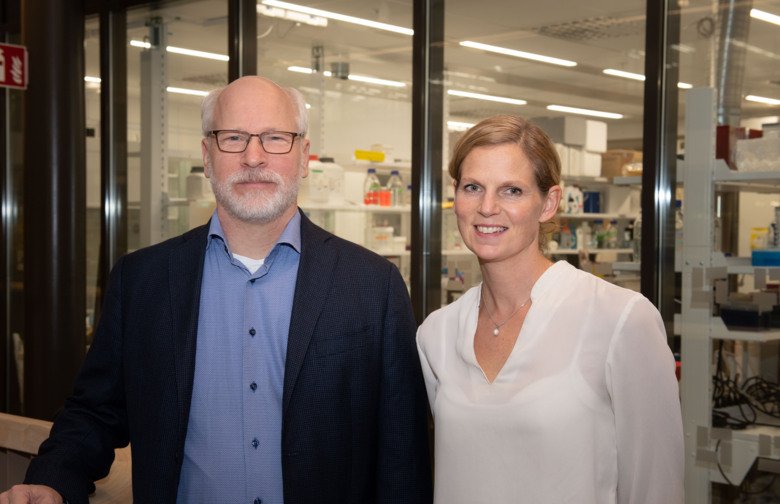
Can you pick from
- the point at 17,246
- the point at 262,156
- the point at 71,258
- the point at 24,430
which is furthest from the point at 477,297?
the point at 17,246

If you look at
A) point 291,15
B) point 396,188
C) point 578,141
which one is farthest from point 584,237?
point 291,15

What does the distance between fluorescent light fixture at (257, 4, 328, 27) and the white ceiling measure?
51 millimetres

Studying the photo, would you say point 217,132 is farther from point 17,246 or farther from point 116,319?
point 17,246

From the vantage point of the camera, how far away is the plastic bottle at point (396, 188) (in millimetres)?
5980

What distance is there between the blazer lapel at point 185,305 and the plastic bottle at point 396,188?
4.13m

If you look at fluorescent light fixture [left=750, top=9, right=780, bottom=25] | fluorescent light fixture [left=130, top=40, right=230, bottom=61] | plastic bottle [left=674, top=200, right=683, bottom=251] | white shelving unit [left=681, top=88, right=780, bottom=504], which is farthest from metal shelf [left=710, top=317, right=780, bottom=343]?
fluorescent light fixture [left=130, top=40, right=230, bottom=61]

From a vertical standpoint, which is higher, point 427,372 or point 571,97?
point 571,97

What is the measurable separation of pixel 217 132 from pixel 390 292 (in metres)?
0.48

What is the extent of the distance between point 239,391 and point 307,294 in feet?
0.75

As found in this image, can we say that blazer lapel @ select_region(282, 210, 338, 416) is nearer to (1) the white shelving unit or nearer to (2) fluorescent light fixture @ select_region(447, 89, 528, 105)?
(1) the white shelving unit

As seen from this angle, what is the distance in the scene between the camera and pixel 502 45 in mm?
5566

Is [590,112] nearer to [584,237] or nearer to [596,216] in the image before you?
[596,216]

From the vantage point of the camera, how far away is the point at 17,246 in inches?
263

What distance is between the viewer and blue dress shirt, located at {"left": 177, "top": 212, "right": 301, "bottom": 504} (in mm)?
1692
